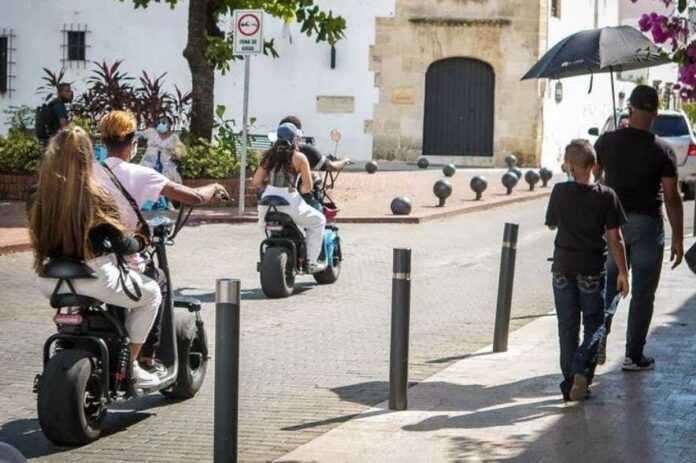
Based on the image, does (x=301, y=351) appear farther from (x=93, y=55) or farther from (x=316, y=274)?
(x=93, y=55)

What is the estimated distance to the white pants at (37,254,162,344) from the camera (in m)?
7.77

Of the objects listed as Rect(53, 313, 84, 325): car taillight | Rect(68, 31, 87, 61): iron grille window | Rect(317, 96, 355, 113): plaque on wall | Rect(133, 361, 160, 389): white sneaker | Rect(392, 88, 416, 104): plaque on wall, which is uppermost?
Rect(68, 31, 87, 61): iron grille window

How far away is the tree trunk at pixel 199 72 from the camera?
24109 mm

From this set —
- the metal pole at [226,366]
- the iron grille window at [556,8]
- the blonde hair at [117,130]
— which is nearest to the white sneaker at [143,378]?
the blonde hair at [117,130]

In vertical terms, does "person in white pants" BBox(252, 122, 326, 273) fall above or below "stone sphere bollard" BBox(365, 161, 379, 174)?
above

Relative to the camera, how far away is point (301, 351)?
11.0 metres

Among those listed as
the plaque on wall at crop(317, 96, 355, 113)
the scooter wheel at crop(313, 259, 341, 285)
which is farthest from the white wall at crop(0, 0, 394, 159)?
the scooter wheel at crop(313, 259, 341, 285)

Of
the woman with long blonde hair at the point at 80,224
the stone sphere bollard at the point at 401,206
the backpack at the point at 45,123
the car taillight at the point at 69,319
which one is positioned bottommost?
the stone sphere bollard at the point at 401,206

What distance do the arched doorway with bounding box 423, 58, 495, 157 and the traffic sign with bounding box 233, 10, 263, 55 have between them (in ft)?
57.4

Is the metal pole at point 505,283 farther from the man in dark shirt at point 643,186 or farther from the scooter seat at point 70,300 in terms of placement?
the scooter seat at point 70,300

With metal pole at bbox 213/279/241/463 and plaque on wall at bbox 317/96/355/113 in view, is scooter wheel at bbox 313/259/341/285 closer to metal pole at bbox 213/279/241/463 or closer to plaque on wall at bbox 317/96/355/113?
metal pole at bbox 213/279/241/463

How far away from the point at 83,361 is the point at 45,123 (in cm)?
1532

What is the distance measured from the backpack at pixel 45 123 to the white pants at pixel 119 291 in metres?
14.8

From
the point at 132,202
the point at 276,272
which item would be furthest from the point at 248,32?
the point at 132,202
